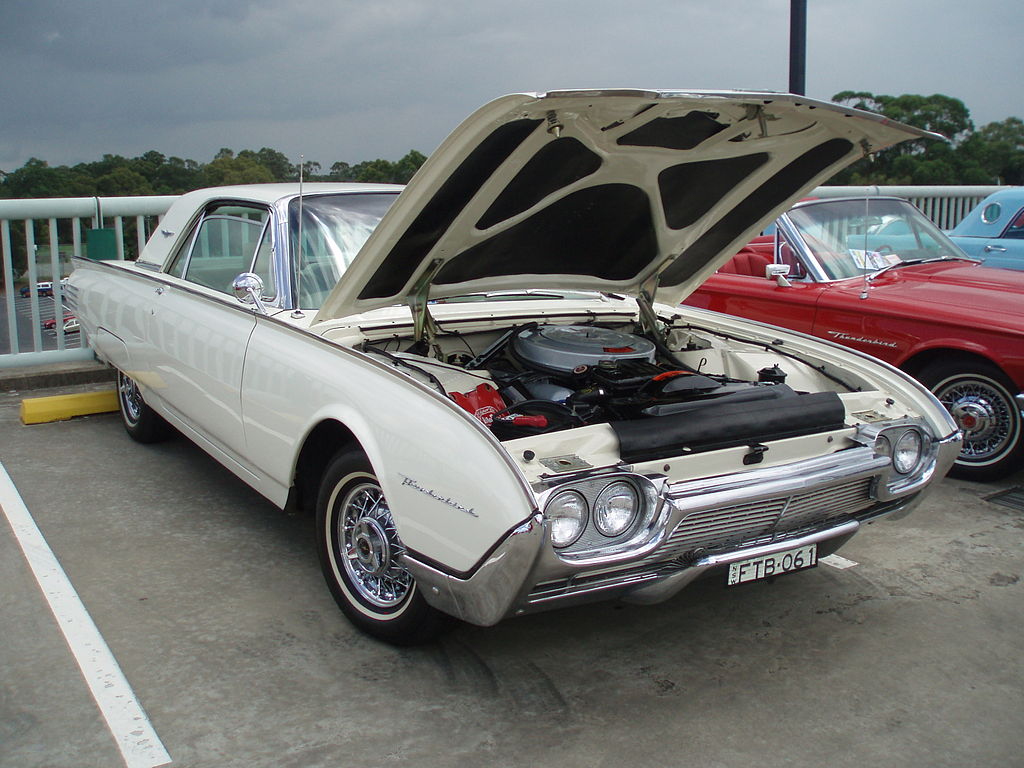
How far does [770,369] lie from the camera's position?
3826mm

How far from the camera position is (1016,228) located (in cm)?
809

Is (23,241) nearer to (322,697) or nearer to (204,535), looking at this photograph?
(204,535)

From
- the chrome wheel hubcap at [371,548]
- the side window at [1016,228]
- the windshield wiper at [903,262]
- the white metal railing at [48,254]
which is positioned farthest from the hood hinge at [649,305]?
the side window at [1016,228]

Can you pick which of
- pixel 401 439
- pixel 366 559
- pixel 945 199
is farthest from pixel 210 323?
pixel 945 199

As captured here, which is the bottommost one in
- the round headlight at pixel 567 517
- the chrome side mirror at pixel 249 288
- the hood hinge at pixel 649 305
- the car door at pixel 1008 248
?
the round headlight at pixel 567 517

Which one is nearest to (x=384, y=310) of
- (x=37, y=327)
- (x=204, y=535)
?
(x=204, y=535)

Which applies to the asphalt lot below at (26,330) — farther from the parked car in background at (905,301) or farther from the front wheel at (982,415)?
the front wheel at (982,415)

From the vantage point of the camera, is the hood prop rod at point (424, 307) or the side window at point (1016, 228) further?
the side window at point (1016, 228)

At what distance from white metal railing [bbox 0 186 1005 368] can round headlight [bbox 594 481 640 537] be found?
16.7 feet

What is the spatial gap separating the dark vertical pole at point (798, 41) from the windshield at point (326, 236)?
5184 mm

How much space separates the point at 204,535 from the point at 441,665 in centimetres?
162

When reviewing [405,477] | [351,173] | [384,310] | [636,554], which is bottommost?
[636,554]

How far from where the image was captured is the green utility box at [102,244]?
6.46m

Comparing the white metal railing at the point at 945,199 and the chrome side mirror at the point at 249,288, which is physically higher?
the white metal railing at the point at 945,199
